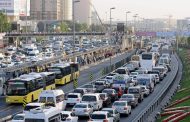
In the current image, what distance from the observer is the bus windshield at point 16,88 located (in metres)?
44.0

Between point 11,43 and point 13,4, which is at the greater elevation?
point 13,4

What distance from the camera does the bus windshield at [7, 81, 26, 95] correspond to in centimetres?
4404

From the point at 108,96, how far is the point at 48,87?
8.41 meters

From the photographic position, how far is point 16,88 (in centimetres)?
4406

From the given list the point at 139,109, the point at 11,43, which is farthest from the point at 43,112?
the point at 11,43

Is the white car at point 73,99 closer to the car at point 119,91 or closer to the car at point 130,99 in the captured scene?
the car at point 130,99

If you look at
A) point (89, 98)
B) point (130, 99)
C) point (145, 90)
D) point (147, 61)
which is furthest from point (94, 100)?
point (147, 61)

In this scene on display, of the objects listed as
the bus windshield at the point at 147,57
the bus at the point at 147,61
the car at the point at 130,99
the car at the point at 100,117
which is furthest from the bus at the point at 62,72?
the car at the point at 100,117

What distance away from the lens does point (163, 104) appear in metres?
45.2

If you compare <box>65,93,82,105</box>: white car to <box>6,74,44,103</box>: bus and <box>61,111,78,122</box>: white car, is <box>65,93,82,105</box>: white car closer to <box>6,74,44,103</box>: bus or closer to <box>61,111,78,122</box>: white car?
<box>6,74,44,103</box>: bus

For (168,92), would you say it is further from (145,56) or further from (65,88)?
(145,56)

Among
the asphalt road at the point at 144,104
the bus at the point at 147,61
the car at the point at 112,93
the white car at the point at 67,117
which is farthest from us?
the bus at the point at 147,61

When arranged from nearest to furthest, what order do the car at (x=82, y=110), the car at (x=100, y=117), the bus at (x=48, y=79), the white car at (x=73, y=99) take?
the car at (x=100, y=117) < the car at (x=82, y=110) < the white car at (x=73, y=99) < the bus at (x=48, y=79)

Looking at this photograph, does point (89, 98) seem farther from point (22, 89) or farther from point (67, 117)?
point (67, 117)
